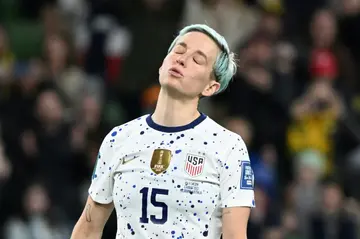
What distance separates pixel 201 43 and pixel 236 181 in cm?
69

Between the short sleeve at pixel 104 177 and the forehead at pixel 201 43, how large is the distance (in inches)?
22.3

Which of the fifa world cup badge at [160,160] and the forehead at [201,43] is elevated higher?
the forehead at [201,43]

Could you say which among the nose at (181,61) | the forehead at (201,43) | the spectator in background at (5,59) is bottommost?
the nose at (181,61)

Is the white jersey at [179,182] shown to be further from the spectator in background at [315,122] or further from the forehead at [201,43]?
the spectator in background at [315,122]

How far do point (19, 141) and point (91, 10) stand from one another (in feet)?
7.30

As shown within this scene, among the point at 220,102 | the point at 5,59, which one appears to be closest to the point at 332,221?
the point at 220,102

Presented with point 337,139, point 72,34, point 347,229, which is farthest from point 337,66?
point 72,34

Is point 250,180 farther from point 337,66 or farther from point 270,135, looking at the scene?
point 337,66

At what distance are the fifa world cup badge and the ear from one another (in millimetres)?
360

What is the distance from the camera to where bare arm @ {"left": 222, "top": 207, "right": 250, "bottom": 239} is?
176 inches

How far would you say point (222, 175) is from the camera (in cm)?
456

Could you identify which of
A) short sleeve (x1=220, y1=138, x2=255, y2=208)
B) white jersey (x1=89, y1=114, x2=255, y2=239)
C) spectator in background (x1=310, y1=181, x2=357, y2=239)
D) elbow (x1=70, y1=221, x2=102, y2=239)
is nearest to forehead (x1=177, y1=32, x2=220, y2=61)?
white jersey (x1=89, y1=114, x2=255, y2=239)

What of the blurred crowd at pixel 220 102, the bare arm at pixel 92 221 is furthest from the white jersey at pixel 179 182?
the blurred crowd at pixel 220 102

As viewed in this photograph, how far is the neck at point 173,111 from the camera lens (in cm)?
470
